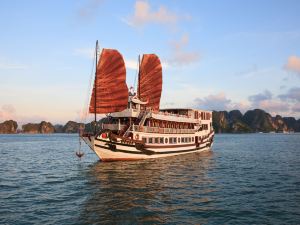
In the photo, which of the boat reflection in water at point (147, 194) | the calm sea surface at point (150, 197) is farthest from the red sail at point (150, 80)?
the calm sea surface at point (150, 197)

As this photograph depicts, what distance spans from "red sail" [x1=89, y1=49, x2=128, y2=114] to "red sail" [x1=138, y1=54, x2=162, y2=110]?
8800 millimetres

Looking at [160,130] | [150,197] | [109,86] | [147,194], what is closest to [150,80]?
[160,130]

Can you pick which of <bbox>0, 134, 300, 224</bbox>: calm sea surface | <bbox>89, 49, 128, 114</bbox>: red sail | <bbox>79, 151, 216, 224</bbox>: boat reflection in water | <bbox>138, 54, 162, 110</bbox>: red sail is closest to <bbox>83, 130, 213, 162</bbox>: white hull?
<bbox>79, 151, 216, 224</bbox>: boat reflection in water

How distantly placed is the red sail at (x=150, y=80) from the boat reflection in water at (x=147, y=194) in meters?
17.6

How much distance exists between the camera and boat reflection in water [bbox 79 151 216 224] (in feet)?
52.0

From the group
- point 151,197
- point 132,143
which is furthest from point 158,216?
point 132,143

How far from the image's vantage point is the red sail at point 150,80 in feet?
160

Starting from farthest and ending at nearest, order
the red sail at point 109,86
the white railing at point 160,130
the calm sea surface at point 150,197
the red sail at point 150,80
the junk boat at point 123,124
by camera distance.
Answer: the red sail at point 150,80 < the red sail at point 109,86 < the white railing at point 160,130 < the junk boat at point 123,124 < the calm sea surface at point 150,197

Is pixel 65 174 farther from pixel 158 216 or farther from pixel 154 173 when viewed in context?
pixel 158 216

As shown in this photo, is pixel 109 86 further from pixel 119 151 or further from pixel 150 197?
pixel 150 197

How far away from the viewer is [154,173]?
2930 centimetres

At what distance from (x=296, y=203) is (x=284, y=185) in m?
6.05

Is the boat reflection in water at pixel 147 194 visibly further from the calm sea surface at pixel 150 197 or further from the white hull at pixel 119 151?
the white hull at pixel 119 151

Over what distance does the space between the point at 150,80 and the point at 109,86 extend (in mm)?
12009
